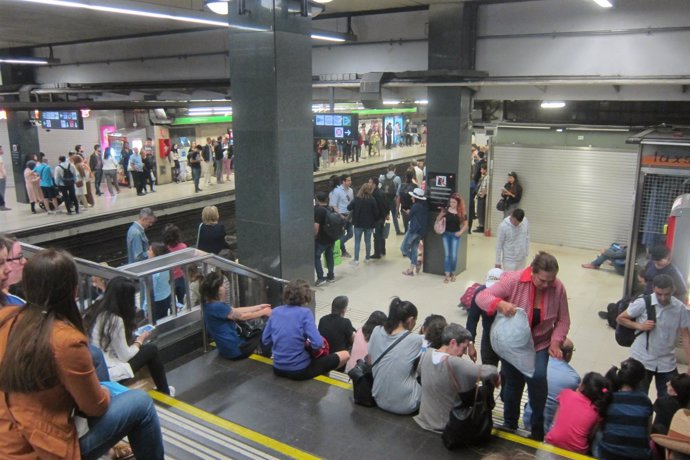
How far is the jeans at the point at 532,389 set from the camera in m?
4.29

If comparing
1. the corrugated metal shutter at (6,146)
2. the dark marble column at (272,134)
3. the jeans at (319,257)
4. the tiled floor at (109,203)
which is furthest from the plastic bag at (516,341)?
the corrugated metal shutter at (6,146)

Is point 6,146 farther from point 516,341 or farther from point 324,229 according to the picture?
point 516,341

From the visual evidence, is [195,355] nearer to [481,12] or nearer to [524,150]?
[481,12]

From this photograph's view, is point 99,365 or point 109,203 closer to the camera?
point 99,365

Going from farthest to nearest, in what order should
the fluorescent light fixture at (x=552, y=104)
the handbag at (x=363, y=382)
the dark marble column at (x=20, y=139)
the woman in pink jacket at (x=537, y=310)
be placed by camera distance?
the dark marble column at (x=20, y=139) < the fluorescent light fixture at (x=552, y=104) < the handbag at (x=363, y=382) < the woman in pink jacket at (x=537, y=310)

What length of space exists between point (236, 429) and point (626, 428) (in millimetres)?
2644

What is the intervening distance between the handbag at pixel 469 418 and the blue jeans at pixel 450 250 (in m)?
6.52

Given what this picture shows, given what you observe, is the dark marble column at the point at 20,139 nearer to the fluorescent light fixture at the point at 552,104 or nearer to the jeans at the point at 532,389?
the fluorescent light fixture at the point at 552,104

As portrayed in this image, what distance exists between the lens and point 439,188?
416 inches

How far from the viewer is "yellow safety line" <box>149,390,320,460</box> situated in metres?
3.81

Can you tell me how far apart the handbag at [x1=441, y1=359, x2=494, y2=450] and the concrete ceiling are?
712 centimetres

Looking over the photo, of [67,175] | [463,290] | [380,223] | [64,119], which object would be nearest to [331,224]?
[380,223]

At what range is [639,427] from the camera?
3.70m

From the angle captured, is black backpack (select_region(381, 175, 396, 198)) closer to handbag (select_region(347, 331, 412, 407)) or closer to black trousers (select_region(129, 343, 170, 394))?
handbag (select_region(347, 331, 412, 407))
